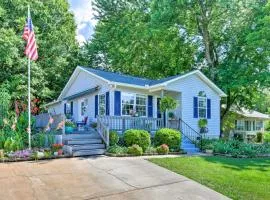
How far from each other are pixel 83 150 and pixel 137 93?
6540 mm

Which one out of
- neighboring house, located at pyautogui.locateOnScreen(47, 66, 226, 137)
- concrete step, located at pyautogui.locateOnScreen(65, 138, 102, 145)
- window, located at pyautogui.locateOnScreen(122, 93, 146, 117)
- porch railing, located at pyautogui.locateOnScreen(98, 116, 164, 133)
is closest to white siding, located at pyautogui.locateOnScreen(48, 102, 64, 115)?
neighboring house, located at pyautogui.locateOnScreen(47, 66, 226, 137)

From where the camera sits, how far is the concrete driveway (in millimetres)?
8047

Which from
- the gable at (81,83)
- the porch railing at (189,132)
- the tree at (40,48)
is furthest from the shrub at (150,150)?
the tree at (40,48)

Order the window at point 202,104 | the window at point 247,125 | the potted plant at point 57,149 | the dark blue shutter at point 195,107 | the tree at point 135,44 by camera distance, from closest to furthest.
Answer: the potted plant at point 57,149, the dark blue shutter at point 195,107, the window at point 202,104, the tree at point 135,44, the window at point 247,125

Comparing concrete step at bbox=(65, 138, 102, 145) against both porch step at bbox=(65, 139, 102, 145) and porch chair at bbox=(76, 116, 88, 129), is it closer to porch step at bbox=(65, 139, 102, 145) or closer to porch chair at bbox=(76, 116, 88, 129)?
porch step at bbox=(65, 139, 102, 145)

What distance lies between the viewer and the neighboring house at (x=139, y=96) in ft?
63.3

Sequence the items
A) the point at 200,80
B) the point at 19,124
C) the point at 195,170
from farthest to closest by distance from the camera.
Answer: the point at 200,80 < the point at 19,124 < the point at 195,170

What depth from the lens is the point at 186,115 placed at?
835 inches

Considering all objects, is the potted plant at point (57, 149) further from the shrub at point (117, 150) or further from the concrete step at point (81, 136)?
the shrub at point (117, 150)

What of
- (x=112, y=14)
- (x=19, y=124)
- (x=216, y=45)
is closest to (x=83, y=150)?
(x=19, y=124)

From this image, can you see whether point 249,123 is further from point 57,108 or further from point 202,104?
point 57,108

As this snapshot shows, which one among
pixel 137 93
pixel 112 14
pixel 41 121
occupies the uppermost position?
pixel 112 14

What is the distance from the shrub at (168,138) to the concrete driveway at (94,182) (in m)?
4.61

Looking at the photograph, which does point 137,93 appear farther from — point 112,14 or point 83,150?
point 112,14
